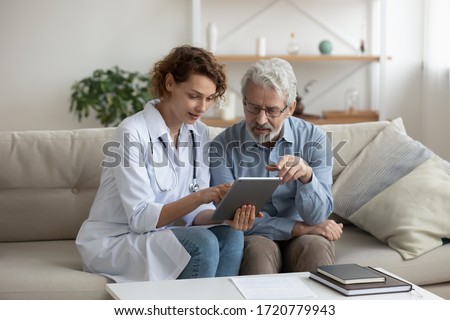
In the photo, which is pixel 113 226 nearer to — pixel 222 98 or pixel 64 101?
pixel 222 98

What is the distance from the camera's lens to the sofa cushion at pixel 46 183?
3.06m

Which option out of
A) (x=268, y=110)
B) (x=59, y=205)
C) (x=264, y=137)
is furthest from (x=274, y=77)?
(x=59, y=205)

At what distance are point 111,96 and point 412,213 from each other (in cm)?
291

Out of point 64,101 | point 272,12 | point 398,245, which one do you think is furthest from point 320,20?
point 398,245

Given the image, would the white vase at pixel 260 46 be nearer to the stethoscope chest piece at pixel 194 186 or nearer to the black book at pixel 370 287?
the stethoscope chest piece at pixel 194 186

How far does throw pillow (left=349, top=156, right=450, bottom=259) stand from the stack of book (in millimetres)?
667

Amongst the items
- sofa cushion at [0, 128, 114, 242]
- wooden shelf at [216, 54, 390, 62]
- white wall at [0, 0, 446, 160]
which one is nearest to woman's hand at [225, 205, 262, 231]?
sofa cushion at [0, 128, 114, 242]

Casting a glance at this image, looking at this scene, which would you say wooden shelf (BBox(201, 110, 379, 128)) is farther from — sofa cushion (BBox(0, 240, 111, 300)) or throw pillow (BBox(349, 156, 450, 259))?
sofa cushion (BBox(0, 240, 111, 300))

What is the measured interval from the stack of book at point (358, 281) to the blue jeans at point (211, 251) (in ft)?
1.31

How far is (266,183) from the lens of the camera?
2.40 m

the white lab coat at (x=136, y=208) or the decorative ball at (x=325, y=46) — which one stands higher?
the decorative ball at (x=325, y=46)

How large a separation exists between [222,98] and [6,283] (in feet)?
3.42

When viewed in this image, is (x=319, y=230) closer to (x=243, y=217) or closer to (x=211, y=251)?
(x=243, y=217)

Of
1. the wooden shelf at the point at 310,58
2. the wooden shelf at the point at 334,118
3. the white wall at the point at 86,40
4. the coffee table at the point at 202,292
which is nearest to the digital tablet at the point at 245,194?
the coffee table at the point at 202,292
